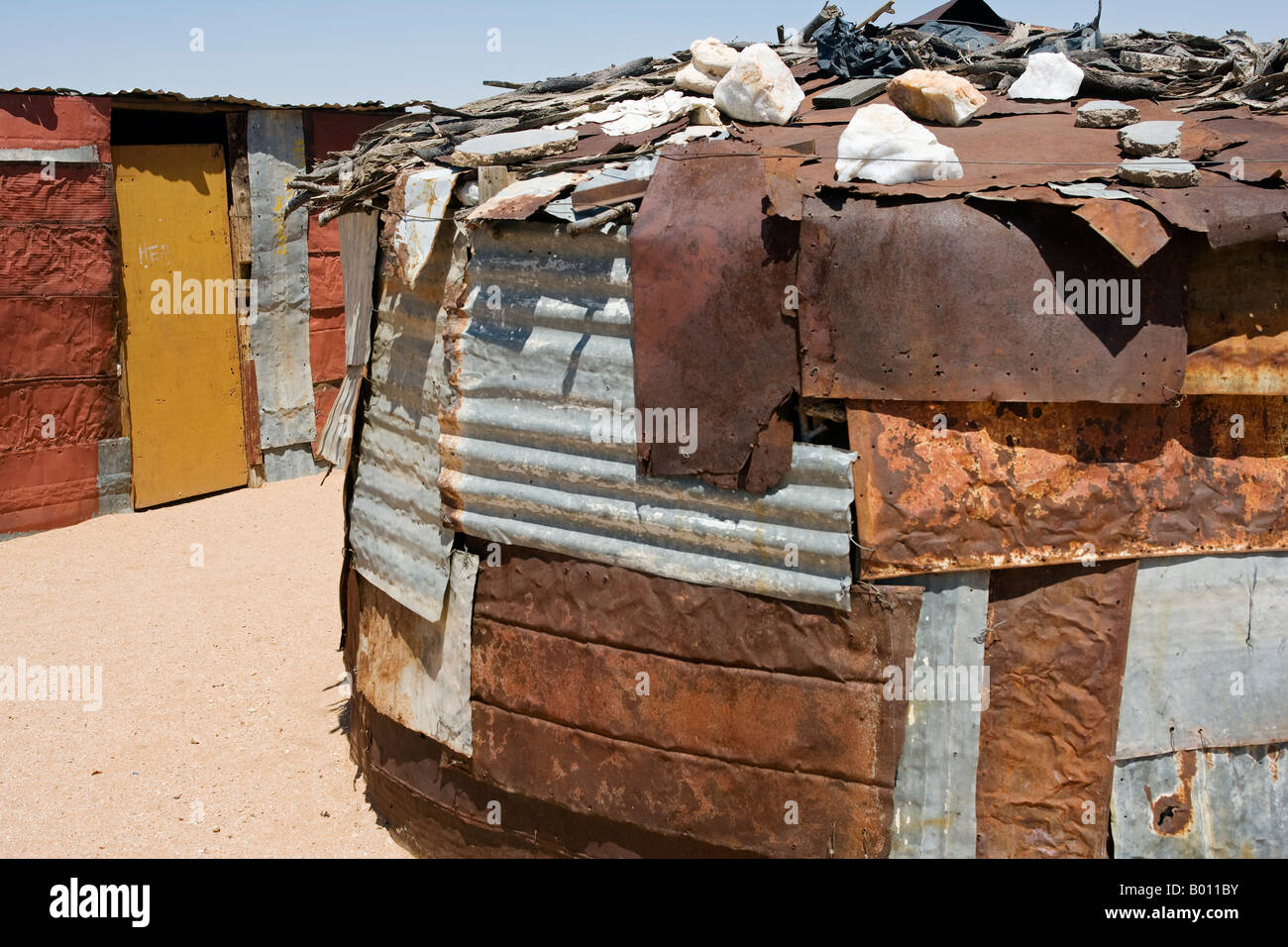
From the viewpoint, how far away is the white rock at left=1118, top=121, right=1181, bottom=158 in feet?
12.9

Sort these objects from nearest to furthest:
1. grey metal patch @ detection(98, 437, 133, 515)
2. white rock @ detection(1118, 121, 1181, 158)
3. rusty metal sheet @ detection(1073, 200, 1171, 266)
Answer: rusty metal sheet @ detection(1073, 200, 1171, 266), white rock @ detection(1118, 121, 1181, 158), grey metal patch @ detection(98, 437, 133, 515)

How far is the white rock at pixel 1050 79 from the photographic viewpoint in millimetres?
4938

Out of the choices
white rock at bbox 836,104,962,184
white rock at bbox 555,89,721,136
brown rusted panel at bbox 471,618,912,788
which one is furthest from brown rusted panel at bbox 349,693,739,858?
white rock at bbox 555,89,721,136

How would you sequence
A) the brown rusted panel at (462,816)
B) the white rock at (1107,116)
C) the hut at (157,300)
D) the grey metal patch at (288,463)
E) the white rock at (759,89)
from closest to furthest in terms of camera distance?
the brown rusted panel at (462,816) → the white rock at (1107,116) → the white rock at (759,89) → the hut at (157,300) → the grey metal patch at (288,463)

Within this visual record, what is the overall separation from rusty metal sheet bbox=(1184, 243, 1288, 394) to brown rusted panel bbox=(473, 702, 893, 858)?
73.5 inches

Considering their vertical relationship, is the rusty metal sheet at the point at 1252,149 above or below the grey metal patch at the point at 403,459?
above

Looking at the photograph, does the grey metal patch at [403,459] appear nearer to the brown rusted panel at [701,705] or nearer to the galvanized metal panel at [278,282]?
the brown rusted panel at [701,705]

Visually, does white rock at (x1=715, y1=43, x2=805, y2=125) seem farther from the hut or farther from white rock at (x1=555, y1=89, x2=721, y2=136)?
the hut

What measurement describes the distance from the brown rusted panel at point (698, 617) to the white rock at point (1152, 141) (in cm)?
186

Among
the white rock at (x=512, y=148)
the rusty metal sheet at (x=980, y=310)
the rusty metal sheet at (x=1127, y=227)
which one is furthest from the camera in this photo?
the white rock at (x=512, y=148)

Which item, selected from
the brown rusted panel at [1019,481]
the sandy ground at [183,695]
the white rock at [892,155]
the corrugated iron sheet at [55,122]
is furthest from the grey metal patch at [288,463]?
the brown rusted panel at [1019,481]

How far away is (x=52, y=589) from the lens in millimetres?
8656

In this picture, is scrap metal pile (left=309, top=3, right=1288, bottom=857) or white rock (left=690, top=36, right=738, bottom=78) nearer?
scrap metal pile (left=309, top=3, right=1288, bottom=857)

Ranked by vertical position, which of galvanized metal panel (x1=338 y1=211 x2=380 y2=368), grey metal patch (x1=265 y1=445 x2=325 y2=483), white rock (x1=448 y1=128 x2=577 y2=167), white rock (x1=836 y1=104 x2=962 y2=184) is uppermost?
white rock (x1=448 y1=128 x2=577 y2=167)
